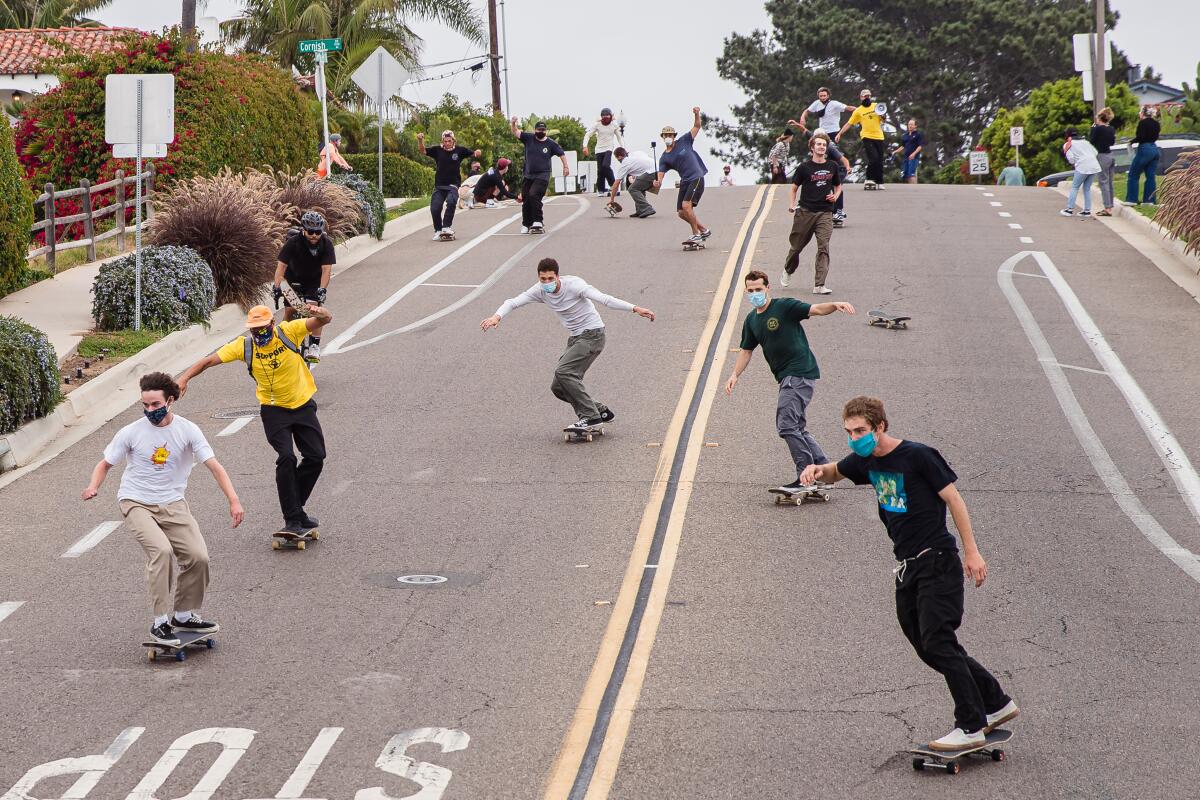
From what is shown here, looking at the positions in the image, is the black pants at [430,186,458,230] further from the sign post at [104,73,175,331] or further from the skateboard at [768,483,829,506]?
the skateboard at [768,483,829,506]

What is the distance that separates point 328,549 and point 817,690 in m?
4.07

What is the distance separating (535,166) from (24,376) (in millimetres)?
13037

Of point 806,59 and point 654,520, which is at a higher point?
point 806,59

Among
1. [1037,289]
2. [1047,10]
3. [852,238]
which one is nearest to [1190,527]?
[1037,289]

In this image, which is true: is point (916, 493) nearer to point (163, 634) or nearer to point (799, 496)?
point (799, 496)

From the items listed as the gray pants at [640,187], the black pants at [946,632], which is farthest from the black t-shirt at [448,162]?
the black pants at [946,632]

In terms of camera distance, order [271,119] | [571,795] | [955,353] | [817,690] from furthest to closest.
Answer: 1. [271,119]
2. [955,353]
3. [817,690]
4. [571,795]

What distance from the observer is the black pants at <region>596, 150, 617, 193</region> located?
34000 millimetres

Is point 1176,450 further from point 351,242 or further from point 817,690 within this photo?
point 351,242

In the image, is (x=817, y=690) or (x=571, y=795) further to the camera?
(x=817, y=690)

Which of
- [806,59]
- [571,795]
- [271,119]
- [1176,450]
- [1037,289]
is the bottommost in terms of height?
[571,795]

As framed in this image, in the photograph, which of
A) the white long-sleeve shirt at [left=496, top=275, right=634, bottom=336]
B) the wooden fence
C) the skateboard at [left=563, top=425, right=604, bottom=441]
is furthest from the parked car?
the skateboard at [left=563, top=425, right=604, bottom=441]

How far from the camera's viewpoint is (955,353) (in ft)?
54.5

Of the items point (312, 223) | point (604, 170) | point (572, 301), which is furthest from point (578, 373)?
point (604, 170)
